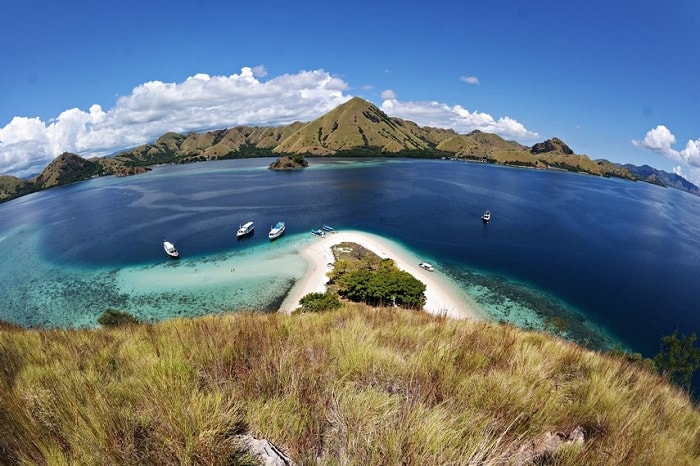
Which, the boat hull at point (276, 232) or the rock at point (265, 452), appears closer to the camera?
the rock at point (265, 452)

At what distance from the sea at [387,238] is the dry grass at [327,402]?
79.4 feet

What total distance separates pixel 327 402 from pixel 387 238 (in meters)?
53.6

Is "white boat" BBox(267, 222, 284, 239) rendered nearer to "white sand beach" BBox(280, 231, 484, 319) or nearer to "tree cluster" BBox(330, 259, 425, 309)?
"white sand beach" BBox(280, 231, 484, 319)

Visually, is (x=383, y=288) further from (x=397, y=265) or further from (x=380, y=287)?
(x=397, y=265)

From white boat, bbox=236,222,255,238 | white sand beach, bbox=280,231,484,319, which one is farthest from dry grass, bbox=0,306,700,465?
white boat, bbox=236,222,255,238

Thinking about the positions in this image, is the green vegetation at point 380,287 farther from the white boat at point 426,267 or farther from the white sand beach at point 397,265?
the white boat at point 426,267

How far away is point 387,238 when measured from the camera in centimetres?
5628

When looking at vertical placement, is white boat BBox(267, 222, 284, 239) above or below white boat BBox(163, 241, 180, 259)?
above

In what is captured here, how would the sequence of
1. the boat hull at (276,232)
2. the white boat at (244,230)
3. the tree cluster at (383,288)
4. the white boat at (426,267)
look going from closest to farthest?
the tree cluster at (383,288) → the white boat at (426,267) → the boat hull at (276,232) → the white boat at (244,230)

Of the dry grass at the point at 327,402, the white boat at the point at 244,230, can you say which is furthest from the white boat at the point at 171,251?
the dry grass at the point at 327,402

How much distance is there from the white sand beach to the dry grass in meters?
19.1

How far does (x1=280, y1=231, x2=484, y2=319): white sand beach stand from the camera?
31.3 meters

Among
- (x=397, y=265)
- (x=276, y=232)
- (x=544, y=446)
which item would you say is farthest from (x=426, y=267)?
(x=544, y=446)

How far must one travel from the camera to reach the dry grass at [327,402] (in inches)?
93.4
